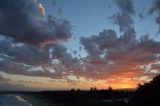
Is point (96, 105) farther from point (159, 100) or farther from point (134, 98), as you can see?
point (159, 100)

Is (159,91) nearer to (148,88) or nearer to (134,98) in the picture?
→ (148,88)

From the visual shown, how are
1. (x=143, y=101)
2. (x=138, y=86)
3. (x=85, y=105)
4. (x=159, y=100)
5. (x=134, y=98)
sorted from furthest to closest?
(x=85, y=105) < (x=138, y=86) < (x=134, y=98) < (x=143, y=101) < (x=159, y=100)

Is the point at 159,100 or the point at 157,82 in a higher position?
the point at 157,82

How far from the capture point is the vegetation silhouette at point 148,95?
2265 centimetres

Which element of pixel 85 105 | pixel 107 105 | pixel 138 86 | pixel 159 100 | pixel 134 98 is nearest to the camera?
pixel 159 100

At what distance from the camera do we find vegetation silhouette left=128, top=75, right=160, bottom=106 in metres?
22.7

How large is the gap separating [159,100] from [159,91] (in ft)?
2.99

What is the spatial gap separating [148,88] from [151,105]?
222 centimetres

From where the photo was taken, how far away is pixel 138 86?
28.0 m

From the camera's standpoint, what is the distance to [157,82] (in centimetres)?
2417

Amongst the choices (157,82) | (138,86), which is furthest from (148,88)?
(138,86)

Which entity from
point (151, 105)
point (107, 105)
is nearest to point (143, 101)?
point (151, 105)

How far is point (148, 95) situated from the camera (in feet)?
77.2

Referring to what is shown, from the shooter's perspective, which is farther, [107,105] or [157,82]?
[107,105]
